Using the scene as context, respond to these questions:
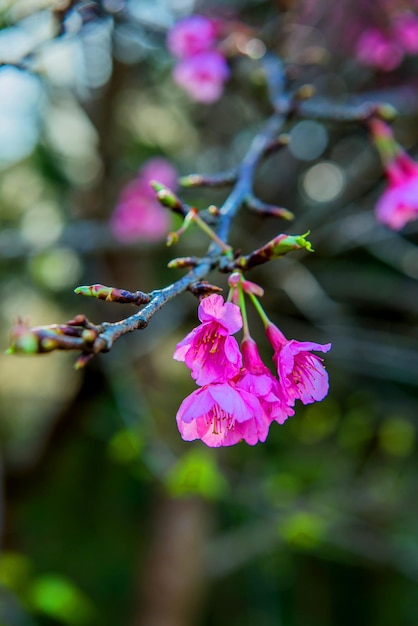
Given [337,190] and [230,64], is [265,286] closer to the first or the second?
[337,190]

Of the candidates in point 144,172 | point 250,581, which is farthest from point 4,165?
→ point 250,581

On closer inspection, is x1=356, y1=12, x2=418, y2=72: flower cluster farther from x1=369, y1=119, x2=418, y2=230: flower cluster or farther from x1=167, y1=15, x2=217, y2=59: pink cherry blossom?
x1=369, y1=119, x2=418, y2=230: flower cluster

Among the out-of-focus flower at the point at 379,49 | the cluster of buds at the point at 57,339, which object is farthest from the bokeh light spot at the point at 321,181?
the cluster of buds at the point at 57,339

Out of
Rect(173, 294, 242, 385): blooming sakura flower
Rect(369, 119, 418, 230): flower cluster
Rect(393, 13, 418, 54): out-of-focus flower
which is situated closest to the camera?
Rect(173, 294, 242, 385): blooming sakura flower

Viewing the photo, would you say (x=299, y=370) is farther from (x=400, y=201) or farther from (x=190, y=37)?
(x=190, y=37)

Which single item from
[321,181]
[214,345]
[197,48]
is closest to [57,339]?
[214,345]

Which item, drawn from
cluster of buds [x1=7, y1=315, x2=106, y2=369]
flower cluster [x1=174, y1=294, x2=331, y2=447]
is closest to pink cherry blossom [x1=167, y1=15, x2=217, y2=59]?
flower cluster [x1=174, y1=294, x2=331, y2=447]
